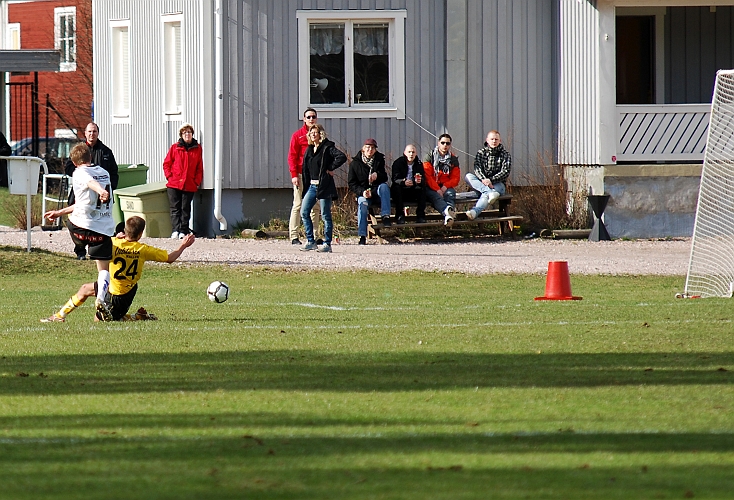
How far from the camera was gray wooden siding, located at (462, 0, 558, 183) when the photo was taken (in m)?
23.7

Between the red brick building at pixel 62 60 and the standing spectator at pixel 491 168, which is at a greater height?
the red brick building at pixel 62 60

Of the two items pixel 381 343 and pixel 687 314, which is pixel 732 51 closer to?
pixel 687 314

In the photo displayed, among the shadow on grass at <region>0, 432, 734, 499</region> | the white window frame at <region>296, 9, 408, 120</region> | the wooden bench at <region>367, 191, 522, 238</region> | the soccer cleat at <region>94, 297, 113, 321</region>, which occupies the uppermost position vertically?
the white window frame at <region>296, 9, 408, 120</region>

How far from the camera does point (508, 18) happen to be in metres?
23.7

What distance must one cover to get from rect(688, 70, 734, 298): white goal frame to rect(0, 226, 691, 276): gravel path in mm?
1043

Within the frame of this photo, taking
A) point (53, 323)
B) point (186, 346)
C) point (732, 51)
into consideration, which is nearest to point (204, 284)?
point (53, 323)

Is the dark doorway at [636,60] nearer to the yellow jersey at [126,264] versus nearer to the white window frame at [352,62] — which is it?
the white window frame at [352,62]

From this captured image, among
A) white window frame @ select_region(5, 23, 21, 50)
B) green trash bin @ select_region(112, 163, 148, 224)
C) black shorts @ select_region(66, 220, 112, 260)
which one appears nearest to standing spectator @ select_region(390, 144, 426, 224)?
green trash bin @ select_region(112, 163, 148, 224)

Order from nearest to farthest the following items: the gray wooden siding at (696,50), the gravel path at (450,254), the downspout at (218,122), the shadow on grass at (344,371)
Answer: the shadow on grass at (344,371), the gravel path at (450,254), the downspout at (218,122), the gray wooden siding at (696,50)

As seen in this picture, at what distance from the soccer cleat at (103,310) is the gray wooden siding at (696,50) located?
56.1 feet

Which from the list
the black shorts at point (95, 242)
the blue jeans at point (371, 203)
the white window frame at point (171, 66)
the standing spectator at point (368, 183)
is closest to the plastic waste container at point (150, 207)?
the white window frame at point (171, 66)

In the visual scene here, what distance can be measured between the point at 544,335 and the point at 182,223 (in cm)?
1249

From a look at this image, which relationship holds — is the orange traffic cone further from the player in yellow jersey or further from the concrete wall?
the concrete wall

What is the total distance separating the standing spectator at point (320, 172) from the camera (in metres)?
19.0
